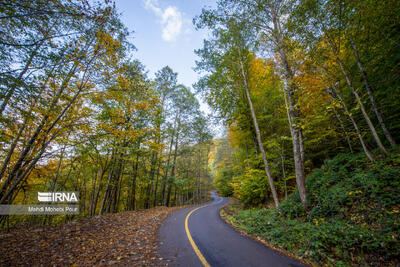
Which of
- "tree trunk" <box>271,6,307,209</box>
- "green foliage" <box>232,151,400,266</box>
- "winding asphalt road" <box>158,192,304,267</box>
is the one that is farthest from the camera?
"tree trunk" <box>271,6,307,209</box>

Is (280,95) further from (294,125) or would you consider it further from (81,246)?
(81,246)

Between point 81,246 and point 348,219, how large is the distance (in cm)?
805

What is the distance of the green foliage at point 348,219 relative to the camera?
3012 millimetres

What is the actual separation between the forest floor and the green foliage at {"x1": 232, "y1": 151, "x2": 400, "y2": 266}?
12.8ft

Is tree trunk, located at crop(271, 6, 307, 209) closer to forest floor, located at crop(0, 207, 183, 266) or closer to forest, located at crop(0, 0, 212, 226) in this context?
forest floor, located at crop(0, 207, 183, 266)

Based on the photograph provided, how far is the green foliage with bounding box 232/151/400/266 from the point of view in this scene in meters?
3.01

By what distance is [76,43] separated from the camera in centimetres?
465

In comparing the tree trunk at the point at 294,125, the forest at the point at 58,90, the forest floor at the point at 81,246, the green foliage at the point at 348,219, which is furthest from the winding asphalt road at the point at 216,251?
Answer: the forest at the point at 58,90

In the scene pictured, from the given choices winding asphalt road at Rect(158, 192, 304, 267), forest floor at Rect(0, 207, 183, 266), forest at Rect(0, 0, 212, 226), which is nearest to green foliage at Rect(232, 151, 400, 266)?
winding asphalt road at Rect(158, 192, 304, 267)

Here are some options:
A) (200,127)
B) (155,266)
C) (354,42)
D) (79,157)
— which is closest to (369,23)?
(354,42)

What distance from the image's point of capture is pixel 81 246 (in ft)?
13.4

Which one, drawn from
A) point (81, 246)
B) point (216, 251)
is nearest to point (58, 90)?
point (81, 246)

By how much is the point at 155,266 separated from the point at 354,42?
1045 centimetres

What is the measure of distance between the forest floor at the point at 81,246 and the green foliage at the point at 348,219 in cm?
390
